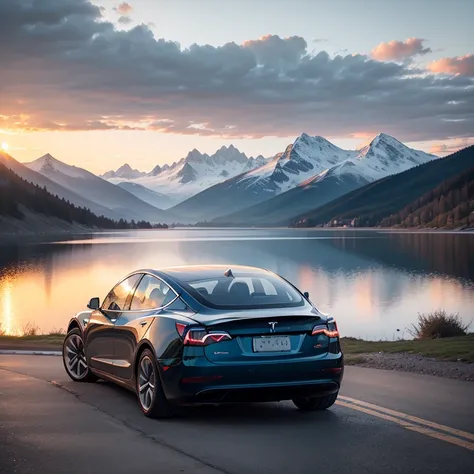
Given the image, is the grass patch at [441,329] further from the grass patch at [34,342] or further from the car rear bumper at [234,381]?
the car rear bumper at [234,381]

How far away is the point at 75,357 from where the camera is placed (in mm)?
12234

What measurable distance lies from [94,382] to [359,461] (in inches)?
222

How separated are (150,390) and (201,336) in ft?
3.32

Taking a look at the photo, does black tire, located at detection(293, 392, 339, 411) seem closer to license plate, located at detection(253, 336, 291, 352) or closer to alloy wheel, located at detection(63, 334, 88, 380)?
license plate, located at detection(253, 336, 291, 352)

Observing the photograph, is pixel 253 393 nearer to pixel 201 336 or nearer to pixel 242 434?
pixel 242 434

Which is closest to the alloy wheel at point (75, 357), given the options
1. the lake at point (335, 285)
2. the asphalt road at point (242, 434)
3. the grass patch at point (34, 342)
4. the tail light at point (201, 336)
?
the asphalt road at point (242, 434)

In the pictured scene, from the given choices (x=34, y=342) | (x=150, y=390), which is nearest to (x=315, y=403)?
(x=150, y=390)

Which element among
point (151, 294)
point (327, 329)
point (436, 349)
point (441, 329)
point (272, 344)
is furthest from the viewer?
point (441, 329)

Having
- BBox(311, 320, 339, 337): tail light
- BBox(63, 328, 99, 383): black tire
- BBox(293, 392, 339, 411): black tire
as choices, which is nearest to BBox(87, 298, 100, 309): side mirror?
BBox(63, 328, 99, 383): black tire

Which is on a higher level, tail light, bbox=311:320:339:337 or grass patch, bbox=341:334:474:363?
tail light, bbox=311:320:339:337

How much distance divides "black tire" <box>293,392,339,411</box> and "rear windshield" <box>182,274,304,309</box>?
116cm

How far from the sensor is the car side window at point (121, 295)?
422 inches

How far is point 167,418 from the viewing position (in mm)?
9227

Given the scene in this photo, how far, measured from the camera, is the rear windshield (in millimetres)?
9312
